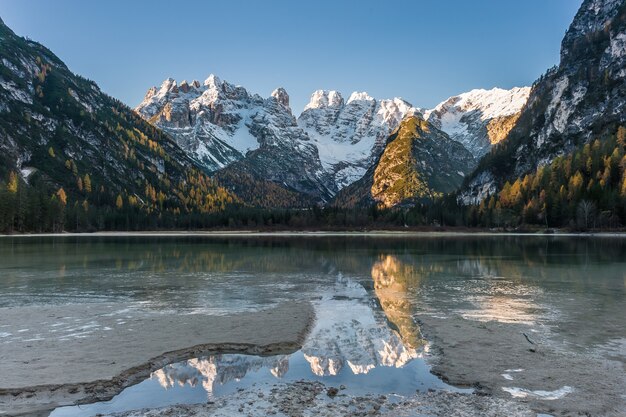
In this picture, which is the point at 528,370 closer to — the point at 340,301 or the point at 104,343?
the point at 340,301

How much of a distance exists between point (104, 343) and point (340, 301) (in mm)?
16098

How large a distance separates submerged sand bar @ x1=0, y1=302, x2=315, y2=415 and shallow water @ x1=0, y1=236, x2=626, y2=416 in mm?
498

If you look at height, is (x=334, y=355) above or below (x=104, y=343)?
below

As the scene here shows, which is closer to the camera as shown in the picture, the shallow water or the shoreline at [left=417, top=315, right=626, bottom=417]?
the shoreline at [left=417, top=315, right=626, bottom=417]

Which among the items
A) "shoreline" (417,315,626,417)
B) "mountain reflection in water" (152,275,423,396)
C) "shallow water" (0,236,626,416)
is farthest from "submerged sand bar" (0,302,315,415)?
"shoreline" (417,315,626,417)

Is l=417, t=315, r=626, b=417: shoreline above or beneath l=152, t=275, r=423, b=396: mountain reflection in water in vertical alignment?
above

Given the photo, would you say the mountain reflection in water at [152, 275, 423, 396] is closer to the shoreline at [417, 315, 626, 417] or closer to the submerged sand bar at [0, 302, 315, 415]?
the submerged sand bar at [0, 302, 315, 415]

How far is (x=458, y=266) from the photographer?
53.9m

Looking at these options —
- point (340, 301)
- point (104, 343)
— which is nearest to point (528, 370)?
point (340, 301)

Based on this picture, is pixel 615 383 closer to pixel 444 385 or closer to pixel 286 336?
pixel 444 385

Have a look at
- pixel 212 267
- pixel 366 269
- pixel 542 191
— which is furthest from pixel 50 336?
pixel 542 191

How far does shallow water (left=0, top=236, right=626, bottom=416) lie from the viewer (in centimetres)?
1633

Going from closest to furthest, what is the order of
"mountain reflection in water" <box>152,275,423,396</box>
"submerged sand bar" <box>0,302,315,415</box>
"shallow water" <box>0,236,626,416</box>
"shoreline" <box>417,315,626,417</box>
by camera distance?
"shoreline" <box>417,315,626,417</box> → "submerged sand bar" <box>0,302,315,415</box> → "shallow water" <box>0,236,626,416</box> → "mountain reflection in water" <box>152,275,423,396</box>

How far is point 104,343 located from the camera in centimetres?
1984
